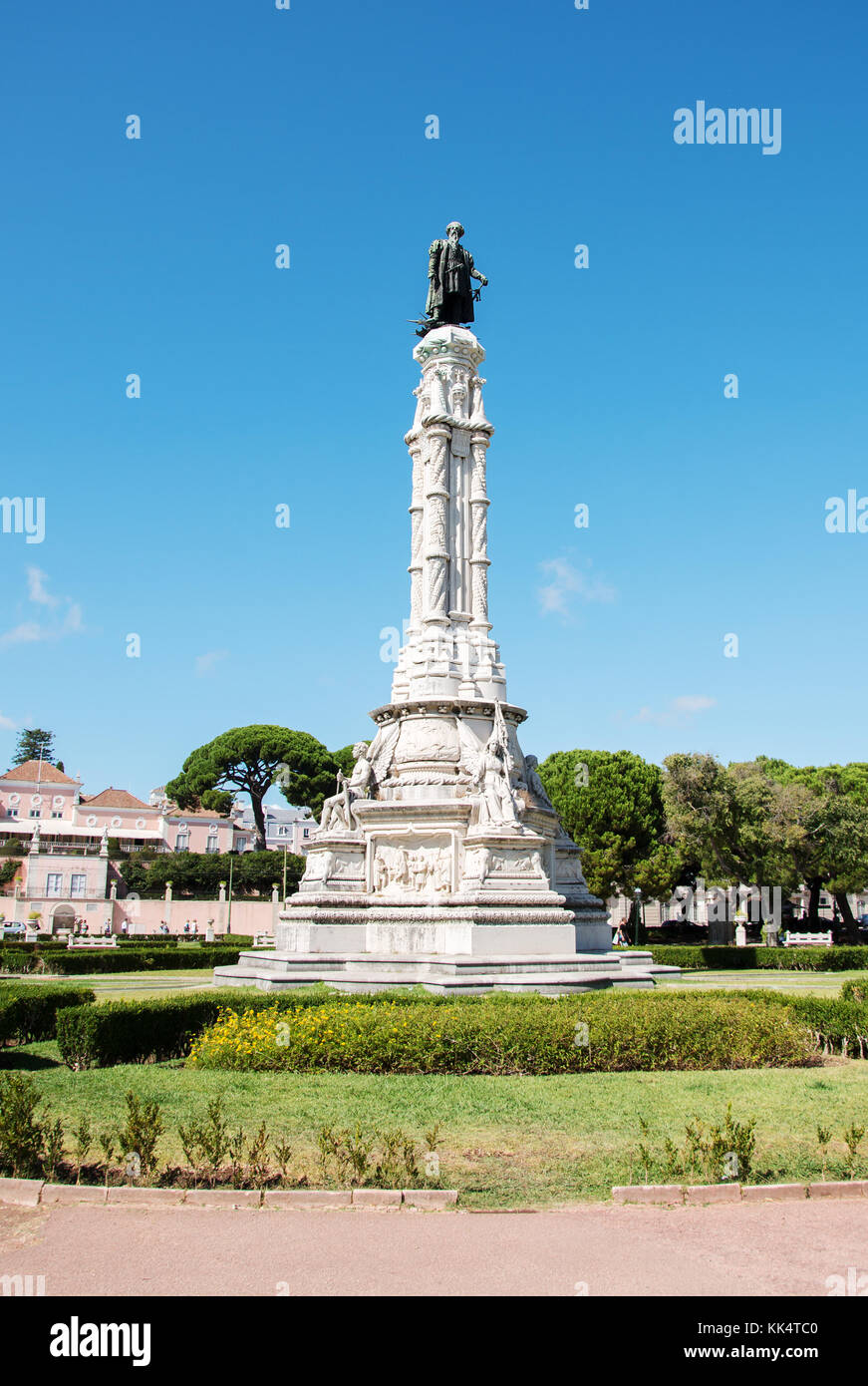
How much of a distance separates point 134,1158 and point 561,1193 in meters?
3.32

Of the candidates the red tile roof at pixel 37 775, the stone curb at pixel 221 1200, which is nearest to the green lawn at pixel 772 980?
the stone curb at pixel 221 1200

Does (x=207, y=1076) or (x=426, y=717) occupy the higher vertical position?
(x=426, y=717)

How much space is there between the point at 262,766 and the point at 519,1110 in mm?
64467

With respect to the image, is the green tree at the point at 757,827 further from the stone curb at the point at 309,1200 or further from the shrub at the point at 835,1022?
the stone curb at the point at 309,1200

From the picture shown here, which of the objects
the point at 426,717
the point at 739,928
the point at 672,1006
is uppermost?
the point at 426,717

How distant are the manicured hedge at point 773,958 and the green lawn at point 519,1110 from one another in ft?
75.5

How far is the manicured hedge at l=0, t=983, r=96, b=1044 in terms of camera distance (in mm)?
15420

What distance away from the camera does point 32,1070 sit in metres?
12.9

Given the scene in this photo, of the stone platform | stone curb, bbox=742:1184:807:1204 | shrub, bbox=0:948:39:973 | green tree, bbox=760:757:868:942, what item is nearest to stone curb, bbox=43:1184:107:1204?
stone curb, bbox=742:1184:807:1204

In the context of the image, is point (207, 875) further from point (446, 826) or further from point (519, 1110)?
point (519, 1110)

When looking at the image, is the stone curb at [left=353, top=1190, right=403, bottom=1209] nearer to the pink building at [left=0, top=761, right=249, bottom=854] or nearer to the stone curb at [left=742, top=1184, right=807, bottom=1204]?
the stone curb at [left=742, top=1184, right=807, bottom=1204]
